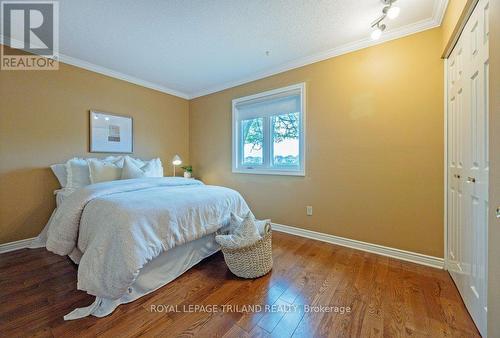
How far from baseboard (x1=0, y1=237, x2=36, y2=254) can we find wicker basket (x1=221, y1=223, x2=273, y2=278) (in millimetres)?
2545

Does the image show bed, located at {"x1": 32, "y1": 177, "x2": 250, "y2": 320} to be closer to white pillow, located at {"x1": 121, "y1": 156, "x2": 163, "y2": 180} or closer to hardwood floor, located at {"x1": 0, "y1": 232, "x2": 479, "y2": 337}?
hardwood floor, located at {"x1": 0, "y1": 232, "x2": 479, "y2": 337}

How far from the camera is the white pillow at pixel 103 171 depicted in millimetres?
2514

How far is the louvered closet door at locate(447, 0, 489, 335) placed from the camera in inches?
46.6

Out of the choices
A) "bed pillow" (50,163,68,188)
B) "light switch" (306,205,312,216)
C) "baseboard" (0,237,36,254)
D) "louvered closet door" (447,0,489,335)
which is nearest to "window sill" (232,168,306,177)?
"light switch" (306,205,312,216)

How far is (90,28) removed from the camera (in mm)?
2135

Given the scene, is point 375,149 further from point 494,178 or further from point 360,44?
point 494,178

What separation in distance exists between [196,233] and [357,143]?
6.74ft

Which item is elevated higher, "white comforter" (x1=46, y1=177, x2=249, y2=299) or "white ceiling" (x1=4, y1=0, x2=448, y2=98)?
"white ceiling" (x1=4, y1=0, x2=448, y2=98)

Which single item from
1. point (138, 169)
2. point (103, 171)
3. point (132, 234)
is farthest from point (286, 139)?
point (103, 171)

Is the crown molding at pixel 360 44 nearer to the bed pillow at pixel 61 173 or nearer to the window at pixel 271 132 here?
the window at pixel 271 132

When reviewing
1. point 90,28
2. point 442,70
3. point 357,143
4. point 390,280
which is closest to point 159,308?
point 390,280

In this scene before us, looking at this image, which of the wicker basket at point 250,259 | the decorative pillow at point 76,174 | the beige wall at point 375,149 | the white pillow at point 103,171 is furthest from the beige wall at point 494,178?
the decorative pillow at point 76,174

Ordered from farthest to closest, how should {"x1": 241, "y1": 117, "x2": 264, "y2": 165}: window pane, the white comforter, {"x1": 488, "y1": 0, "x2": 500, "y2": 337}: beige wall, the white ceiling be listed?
1. {"x1": 241, "y1": 117, "x2": 264, "y2": 165}: window pane
2. the white ceiling
3. the white comforter
4. {"x1": 488, "y1": 0, "x2": 500, "y2": 337}: beige wall

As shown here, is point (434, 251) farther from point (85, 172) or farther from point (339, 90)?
point (85, 172)
